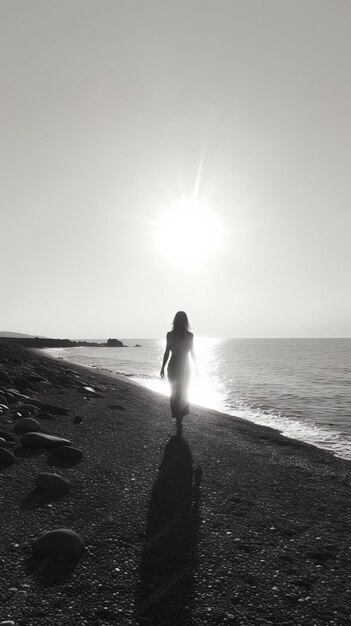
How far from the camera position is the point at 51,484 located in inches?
208

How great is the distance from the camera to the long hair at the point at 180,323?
32.5 ft

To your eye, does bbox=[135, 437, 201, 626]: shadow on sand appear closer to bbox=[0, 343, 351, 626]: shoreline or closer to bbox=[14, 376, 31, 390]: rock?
bbox=[0, 343, 351, 626]: shoreline

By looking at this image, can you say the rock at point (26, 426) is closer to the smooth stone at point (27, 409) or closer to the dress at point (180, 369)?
the smooth stone at point (27, 409)

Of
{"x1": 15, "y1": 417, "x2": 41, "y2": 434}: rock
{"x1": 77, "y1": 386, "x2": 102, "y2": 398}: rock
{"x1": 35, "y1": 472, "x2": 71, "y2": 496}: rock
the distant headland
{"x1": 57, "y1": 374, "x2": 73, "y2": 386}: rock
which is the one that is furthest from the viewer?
the distant headland

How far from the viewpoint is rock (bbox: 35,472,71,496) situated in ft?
17.2

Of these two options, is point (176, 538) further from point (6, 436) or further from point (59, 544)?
point (6, 436)

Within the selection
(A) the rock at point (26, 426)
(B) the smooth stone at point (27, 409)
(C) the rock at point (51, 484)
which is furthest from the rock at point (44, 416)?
(C) the rock at point (51, 484)

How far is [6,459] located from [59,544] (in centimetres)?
252

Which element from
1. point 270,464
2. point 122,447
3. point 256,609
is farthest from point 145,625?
point 270,464

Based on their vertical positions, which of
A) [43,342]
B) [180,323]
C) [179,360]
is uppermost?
[180,323]

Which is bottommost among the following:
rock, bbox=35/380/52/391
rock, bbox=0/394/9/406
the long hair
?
rock, bbox=35/380/52/391

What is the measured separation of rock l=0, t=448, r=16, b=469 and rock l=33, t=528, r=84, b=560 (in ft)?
7.55

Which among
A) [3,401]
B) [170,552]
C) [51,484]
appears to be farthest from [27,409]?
[170,552]

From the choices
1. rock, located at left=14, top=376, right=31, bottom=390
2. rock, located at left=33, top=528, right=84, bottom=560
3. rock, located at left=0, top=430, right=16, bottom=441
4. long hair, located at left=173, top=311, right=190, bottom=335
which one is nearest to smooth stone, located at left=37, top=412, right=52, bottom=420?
rock, located at left=0, top=430, right=16, bottom=441
